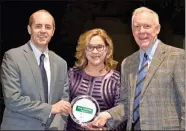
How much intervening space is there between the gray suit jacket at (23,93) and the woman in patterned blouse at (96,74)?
0.28 meters

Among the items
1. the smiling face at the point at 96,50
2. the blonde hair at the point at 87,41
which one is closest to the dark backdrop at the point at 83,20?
the blonde hair at the point at 87,41

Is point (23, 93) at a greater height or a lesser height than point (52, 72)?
lesser

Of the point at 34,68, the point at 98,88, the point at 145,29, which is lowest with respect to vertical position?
the point at 98,88

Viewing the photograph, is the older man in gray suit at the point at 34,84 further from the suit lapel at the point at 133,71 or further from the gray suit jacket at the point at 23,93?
the suit lapel at the point at 133,71

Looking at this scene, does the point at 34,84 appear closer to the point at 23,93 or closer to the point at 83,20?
the point at 23,93

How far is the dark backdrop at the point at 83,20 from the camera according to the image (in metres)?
3.33

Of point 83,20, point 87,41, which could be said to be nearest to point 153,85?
point 87,41

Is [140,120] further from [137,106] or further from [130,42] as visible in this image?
[130,42]

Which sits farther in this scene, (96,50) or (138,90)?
(96,50)

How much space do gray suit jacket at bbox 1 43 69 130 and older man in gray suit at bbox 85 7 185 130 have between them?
0.39 m

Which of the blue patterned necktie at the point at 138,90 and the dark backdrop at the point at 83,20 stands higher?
the dark backdrop at the point at 83,20

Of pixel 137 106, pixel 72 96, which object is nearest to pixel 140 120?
pixel 137 106

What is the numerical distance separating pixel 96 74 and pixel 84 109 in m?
0.36

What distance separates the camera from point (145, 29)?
2.43 meters
